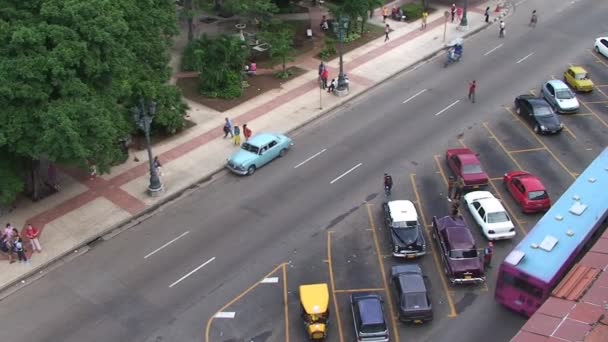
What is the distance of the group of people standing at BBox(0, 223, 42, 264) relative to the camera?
1172 inches

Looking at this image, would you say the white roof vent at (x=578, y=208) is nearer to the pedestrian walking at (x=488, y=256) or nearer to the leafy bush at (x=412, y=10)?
the pedestrian walking at (x=488, y=256)

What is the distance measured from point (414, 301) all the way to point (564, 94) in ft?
74.9

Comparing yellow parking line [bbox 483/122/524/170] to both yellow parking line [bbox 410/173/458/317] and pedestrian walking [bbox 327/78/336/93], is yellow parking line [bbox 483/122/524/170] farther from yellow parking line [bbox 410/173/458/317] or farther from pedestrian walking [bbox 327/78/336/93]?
pedestrian walking [bbox 327/78/336/93]

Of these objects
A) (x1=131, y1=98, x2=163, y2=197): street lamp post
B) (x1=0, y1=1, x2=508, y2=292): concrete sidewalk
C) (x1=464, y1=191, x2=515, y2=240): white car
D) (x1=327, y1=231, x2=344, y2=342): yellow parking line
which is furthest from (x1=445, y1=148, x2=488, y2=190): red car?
(x1=131, y1=98, x2=163, y2=197): street lamp post

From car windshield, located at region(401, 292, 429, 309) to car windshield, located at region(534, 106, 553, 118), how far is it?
734 inches

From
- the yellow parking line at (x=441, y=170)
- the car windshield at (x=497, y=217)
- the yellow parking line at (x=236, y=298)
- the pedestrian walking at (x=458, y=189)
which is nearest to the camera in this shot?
the yellow parking line at (x=236, y=298)

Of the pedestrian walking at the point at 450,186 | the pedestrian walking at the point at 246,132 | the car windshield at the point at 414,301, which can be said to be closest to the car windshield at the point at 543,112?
the pedestrian walking at the point at 450,186

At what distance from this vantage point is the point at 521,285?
24.6 meters

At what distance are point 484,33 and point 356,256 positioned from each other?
1280 inches

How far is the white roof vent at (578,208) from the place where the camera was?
26641 mm

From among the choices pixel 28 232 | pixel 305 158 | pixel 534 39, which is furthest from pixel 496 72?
pixel 28 232

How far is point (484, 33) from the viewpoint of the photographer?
55.2 metres

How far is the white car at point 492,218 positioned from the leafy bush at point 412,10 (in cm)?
3035

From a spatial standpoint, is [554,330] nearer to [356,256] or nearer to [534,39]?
[356,256]
